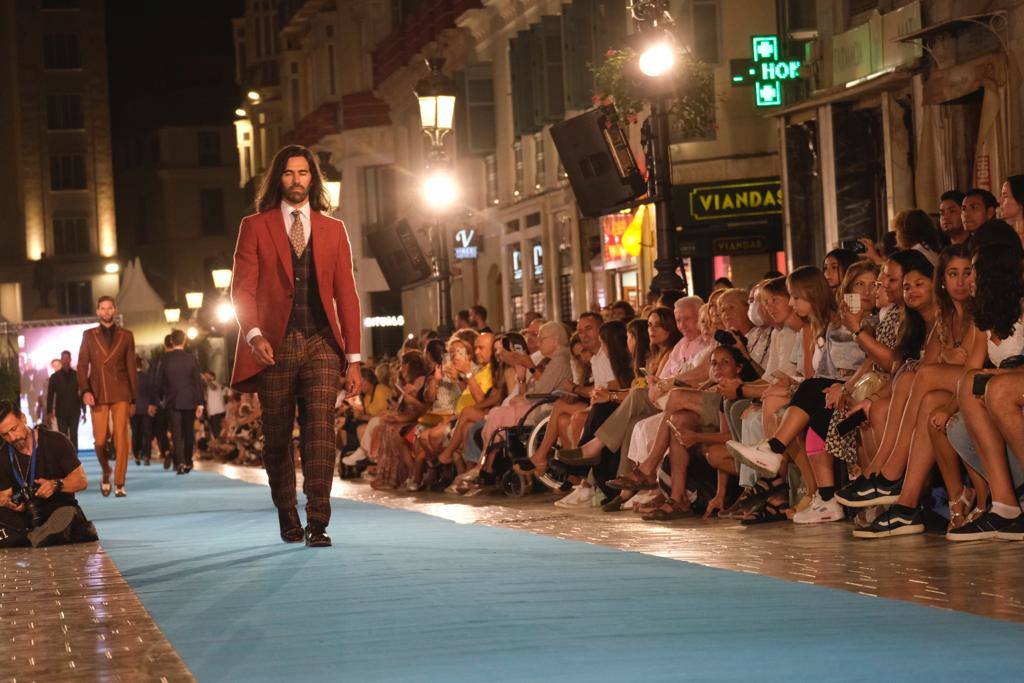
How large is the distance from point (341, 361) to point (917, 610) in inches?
196

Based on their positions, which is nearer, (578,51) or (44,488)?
(44,488)

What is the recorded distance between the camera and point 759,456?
12.6m

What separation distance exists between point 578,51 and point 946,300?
2257 centimetres

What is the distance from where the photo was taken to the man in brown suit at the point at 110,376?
21.6 meters

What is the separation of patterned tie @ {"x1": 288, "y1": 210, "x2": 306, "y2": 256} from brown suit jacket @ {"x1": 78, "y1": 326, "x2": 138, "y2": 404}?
1016cm

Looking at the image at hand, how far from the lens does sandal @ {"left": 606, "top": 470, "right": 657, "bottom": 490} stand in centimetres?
1455

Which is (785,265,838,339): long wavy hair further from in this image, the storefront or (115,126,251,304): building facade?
(115,126,251,304): building facade

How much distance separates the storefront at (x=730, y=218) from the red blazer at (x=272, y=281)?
17.3m

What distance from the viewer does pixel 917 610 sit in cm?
804

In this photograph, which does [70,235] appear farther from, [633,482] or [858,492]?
[858,492]

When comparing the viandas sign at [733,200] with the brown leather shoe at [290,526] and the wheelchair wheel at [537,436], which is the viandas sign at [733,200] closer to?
the wheelchair wheel at [537,436]

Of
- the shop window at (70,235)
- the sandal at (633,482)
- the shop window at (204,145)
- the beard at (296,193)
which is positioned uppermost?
the shop window at (204,145)

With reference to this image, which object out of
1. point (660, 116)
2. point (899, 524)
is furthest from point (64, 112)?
point (899, 524)

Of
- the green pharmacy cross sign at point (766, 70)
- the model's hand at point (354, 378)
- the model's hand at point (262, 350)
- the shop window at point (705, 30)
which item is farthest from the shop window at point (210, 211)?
the model's hand at point (262, 350)
